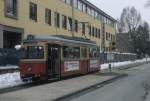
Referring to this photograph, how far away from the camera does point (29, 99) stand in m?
17.1

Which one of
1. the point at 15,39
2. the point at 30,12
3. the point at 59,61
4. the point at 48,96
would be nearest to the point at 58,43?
the point at 59,61

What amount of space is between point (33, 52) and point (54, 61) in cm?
197

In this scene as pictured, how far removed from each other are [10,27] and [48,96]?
22322 mm

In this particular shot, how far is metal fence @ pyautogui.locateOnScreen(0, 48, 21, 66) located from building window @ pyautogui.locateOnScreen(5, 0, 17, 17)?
16.3 ft

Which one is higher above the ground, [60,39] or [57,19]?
[57,19]

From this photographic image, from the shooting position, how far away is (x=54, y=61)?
28.0m

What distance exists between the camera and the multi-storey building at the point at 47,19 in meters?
40.1

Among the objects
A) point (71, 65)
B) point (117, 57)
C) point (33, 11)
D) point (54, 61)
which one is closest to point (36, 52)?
point (54, 61)

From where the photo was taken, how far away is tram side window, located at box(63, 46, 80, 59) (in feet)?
99.0

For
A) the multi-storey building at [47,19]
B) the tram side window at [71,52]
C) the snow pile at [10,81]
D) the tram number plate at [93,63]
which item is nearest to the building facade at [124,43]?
the multi-storey building at [47,19]

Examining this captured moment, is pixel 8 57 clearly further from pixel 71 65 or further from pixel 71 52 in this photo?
pixel 71 65

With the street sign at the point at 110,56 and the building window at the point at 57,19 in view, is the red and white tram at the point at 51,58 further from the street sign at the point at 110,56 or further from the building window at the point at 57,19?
the street sign at the point at 110,56

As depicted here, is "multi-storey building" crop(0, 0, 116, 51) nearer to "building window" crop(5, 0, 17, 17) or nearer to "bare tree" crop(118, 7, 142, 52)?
"building window" crop(5, 0, 17, 17)

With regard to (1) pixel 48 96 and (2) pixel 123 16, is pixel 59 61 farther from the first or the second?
(2) pixel 123 16
